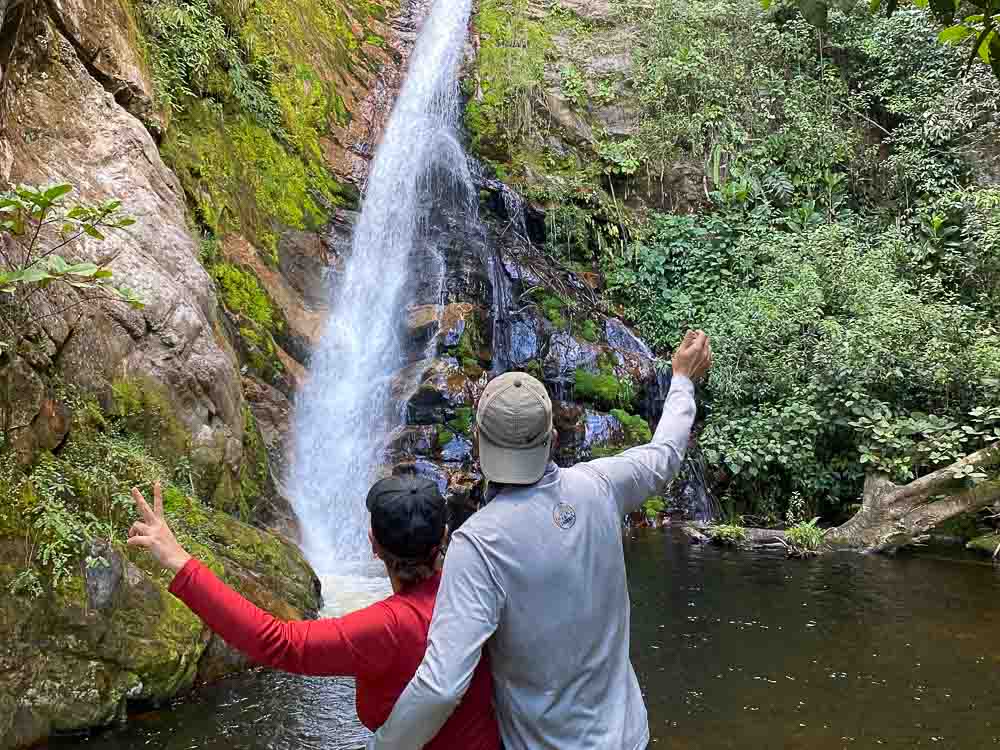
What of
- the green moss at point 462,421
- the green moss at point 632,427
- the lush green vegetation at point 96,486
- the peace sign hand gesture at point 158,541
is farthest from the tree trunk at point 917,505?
the peace sign hand gesture at point 158,541

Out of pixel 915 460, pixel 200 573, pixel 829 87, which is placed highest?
pixel 829 87

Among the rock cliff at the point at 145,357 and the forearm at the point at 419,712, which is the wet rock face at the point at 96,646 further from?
the forearm at the point at 419,712

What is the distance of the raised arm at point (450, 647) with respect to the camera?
160 centimetres

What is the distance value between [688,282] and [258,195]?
780 centimetres

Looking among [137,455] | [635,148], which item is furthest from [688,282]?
[137,455]

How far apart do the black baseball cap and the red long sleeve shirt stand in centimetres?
10

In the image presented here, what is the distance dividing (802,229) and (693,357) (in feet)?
46.7

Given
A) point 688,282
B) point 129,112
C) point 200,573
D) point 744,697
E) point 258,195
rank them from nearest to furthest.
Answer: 1. point 200,573
2. point 744,697
3. point 129,112
4. point 258,195
5. point 688,282

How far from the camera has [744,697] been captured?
5168mm

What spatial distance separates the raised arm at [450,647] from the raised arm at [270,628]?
0.53ft

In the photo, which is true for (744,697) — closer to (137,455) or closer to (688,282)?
(137,455)

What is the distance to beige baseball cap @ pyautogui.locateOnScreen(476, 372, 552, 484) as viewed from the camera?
1.83 meters

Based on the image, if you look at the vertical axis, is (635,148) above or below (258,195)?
above

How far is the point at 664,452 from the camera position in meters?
2.12
